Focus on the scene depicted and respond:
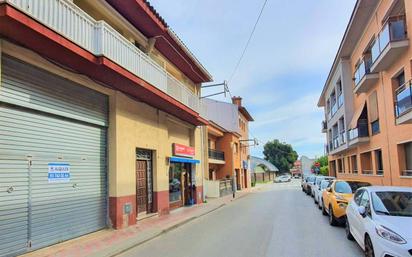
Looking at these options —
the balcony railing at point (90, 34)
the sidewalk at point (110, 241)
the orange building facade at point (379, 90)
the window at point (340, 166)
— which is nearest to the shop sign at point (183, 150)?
the balcony railing at point (90, 34)

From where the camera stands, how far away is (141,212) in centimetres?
1502

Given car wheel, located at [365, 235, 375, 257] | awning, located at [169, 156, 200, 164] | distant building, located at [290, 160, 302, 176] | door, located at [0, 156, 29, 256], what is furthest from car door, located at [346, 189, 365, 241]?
distant building, located at [290, 160, 302, 176]

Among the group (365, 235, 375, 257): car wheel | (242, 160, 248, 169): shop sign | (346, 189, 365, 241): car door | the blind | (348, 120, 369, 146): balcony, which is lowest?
(365, 235, 375, 257): car wheel

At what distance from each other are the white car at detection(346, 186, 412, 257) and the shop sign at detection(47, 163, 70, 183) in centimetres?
767

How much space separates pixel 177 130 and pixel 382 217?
14.2 m

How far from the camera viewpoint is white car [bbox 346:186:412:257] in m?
5.98

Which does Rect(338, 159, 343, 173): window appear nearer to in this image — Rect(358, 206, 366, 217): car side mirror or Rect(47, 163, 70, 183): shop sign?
Rect(358, 206, 366, 217): car side mirror

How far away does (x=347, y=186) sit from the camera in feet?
46.6

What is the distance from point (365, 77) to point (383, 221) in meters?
15.0

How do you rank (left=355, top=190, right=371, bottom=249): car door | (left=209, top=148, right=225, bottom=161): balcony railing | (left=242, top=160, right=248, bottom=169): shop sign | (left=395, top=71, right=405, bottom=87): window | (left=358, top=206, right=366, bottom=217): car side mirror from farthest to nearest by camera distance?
(left=242, top=160, right=248, bottom=169): shop sign → (left=209, top=148, right=225, bottom=161): balcony railing → (left=395, top=71, right=405, bottom=87): window → (left=358, top=206, right=366, bottom=217): car side mirror → (left=355, top=190, right=371, bottom=249): car door

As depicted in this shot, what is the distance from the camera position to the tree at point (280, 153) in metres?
103

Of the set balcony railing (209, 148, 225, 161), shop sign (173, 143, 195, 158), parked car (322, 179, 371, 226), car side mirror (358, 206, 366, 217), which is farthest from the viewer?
balcony railing (209, 148, 225, 161)

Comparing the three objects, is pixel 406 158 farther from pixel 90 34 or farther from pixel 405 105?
pixel 90 34

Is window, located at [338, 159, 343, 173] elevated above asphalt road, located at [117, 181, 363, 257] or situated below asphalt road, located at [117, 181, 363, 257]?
above
